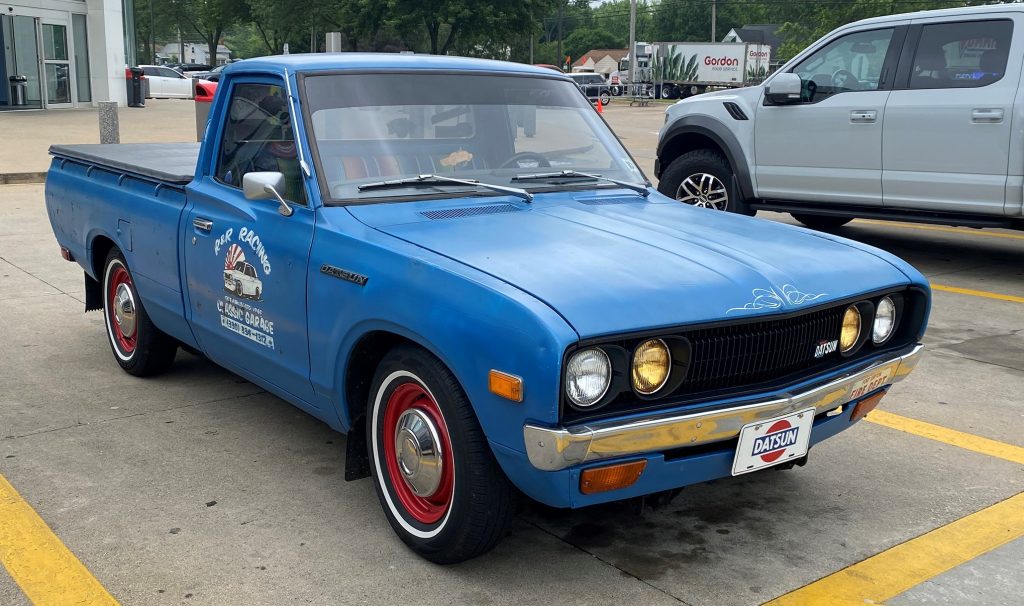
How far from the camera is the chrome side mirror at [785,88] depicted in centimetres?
886

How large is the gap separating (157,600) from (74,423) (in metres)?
1.94

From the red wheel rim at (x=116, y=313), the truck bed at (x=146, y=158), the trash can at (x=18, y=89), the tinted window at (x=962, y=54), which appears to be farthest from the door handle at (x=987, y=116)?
the trash can at (x=18, y=89)

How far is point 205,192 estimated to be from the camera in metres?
4.57

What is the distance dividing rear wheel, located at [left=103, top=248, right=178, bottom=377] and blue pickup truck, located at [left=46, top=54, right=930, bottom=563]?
26 cm

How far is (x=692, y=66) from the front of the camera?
199 ft

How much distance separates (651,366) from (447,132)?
163cm

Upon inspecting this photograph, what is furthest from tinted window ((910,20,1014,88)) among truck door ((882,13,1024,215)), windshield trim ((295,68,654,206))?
windshield trim ((295,68,654,206))

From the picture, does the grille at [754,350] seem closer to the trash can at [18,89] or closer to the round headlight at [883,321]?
the round headlight at [883,321]

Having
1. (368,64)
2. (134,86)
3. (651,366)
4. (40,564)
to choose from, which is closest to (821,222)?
(368,64)

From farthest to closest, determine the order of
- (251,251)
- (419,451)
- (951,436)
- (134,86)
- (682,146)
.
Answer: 1. (134,86)
2. (682,146)
3. (951,436)
4. (251,251)
5. (419,451)

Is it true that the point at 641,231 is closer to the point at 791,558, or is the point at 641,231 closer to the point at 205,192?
the point at 791,558

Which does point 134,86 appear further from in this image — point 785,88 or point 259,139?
point 259,139

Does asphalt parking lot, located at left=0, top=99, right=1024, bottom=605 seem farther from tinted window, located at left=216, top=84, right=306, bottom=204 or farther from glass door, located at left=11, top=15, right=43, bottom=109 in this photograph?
glass door, located at left=11, top=15, right=43, bottom=109

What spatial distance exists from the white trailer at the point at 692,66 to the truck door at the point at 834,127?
5230 cm
